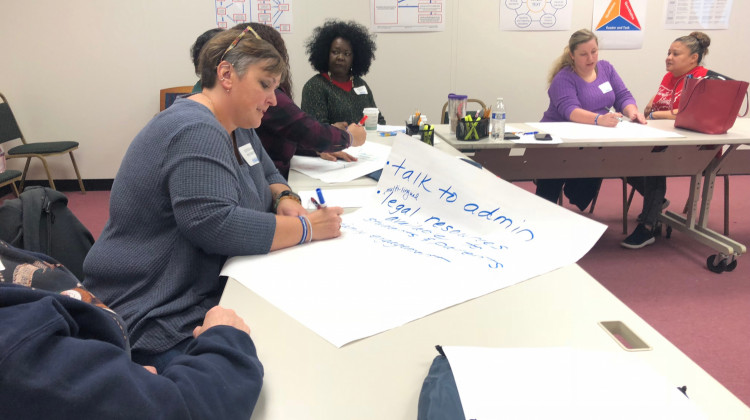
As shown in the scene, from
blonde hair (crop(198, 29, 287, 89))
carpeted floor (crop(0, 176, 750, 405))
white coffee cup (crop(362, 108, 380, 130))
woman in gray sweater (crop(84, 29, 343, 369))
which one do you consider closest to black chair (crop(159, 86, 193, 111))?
carpeted floor (crop(0, 176, 750, 405))

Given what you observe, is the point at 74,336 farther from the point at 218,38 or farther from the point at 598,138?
the point at 598,138

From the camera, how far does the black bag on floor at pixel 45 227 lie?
40.6 inches

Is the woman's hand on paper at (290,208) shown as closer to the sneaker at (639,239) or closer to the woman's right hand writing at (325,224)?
the woman's right hand writing at (325,224)

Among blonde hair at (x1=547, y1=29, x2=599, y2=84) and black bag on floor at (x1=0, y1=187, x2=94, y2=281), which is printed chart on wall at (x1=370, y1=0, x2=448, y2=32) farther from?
black bag on floor at (x1=0, y1=187, x2=94, y2=281)

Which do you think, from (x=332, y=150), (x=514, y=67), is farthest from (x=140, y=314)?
(x=514, y=67)

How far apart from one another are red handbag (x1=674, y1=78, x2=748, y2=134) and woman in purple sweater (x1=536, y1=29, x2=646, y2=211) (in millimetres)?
310

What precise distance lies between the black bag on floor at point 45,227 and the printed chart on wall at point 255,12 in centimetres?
311

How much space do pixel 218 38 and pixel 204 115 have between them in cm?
24

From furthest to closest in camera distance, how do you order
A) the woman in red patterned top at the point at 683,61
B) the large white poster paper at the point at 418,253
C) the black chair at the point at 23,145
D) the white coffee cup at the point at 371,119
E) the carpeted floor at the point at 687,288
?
the black chair at the point at 23,145 < the woman in red patterned top at the point at 683,61 < the white coffee cup at the point at 371,119 < the carpeted floor at the point at 687,288 < the large white poster paper at the point at 418,253

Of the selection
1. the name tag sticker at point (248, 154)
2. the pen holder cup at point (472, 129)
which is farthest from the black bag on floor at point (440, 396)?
the pen holder cup at point (472, 129)

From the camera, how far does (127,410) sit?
1.55 feet

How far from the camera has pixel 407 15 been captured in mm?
3971

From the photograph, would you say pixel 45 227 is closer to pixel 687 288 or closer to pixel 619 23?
pixel 687 288

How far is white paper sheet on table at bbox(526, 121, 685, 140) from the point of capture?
8.25ft
